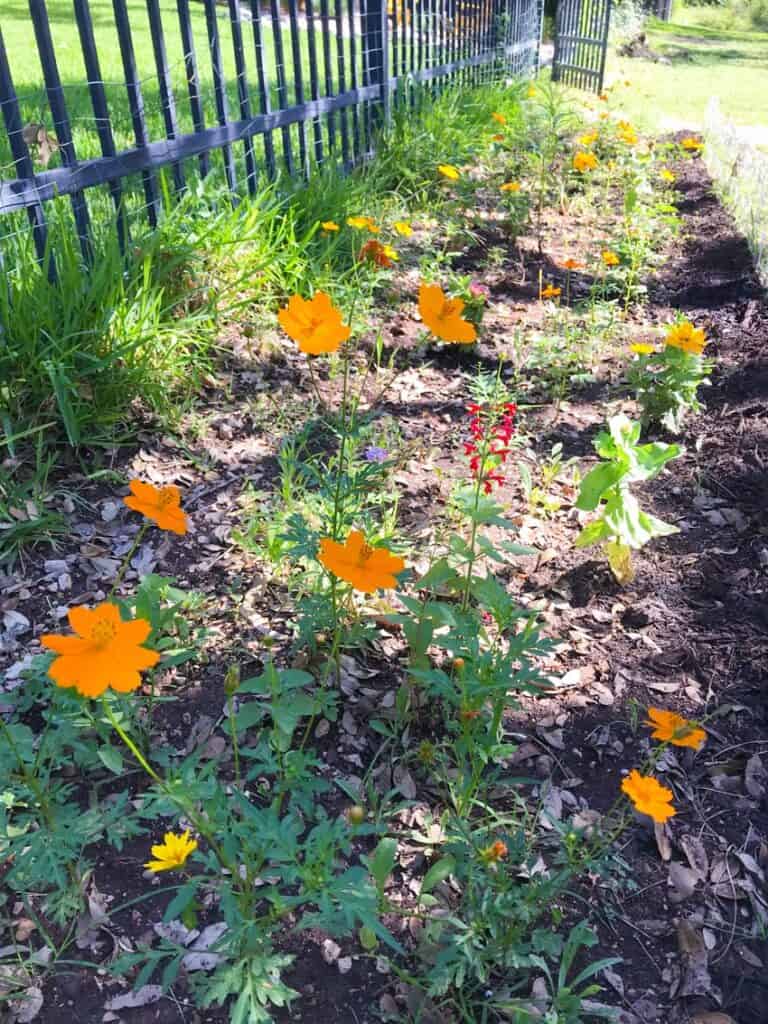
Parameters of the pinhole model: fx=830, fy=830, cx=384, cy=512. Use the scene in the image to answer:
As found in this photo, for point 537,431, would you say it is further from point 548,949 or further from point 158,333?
point 548,949

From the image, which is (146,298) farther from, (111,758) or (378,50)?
(378,50)

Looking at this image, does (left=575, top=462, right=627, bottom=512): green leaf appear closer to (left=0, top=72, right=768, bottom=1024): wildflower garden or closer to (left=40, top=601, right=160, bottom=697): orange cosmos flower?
(left=0, top=72, right=768, bottom=1024): wildflower garden

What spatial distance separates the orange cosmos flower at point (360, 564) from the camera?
1.38 m

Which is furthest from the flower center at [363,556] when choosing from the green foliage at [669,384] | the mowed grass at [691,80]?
the mowed grass at [691,80]

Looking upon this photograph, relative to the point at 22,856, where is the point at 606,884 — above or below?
below

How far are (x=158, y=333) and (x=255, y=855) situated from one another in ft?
6.42

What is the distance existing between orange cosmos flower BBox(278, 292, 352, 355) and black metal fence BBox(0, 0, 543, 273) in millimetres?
1658

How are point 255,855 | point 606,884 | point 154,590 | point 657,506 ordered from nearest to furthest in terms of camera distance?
point 255,855 < point 606,884 < point 154,590 < point 657,506

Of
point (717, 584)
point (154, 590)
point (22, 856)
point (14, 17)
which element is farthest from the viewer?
point (14, 17)

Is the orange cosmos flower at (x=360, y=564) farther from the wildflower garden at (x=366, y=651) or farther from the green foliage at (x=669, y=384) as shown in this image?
the green foliage at (x=669, y=384)

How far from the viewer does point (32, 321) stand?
8.59 ft

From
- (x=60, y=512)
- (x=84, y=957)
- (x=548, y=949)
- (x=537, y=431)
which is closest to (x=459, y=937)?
(x=548, y=949)

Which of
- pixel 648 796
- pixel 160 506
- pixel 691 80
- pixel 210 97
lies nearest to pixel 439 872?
pixel 648 796

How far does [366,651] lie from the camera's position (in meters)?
2.12
